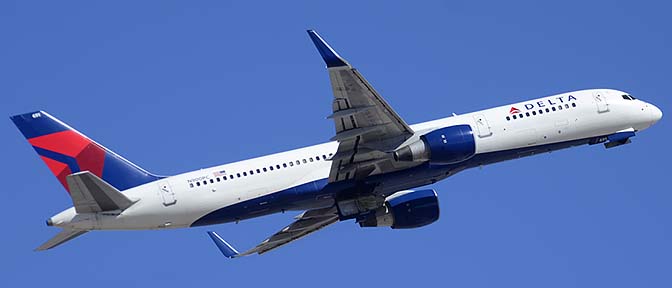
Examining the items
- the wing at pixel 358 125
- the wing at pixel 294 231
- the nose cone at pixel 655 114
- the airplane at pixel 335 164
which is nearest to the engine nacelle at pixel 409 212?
the airplane at pixel 335 164

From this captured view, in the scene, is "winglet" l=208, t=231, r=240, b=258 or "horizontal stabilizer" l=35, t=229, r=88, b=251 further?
"winglet" l=208, t=231, r=240, b=258

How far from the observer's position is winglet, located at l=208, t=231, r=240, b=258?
7238cm

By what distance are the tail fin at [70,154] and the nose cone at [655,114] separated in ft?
94.8

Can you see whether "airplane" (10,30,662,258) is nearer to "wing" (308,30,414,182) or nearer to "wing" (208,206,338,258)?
"wing" (308,30,414,182)

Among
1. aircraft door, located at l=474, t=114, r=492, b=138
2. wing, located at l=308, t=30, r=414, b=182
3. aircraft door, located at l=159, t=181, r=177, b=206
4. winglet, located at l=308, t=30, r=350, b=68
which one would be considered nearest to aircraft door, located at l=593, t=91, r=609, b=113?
aircraft door, located at l=474, t=114, r=492, b=138

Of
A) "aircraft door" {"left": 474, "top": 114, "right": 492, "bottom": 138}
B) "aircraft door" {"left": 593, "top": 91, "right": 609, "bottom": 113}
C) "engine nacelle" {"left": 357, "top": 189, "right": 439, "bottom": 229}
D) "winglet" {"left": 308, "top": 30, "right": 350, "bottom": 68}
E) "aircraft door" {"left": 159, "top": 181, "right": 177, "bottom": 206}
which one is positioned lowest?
"engine nacelle" {"left": 357, "top": 189, "right": 439, "bottom": 229}

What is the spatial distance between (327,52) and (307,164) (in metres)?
10.6

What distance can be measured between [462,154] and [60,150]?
2087 cm

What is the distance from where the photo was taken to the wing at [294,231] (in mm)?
72125

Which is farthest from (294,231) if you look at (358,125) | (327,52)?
(327,52)

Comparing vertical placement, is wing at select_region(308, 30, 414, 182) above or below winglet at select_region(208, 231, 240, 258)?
above

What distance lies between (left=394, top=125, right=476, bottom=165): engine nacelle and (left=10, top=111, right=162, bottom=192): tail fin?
13.4m

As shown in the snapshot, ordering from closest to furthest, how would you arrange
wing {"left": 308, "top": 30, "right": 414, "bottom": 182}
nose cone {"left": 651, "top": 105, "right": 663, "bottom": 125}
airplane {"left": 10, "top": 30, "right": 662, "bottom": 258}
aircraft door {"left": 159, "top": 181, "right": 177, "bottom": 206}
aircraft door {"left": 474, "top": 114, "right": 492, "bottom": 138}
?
1. wing {"left": 308, "top": 30, "right": 414, "bottom": 182}
2. airplane {"left": 10, "top": 30, "right": 662, "bottom": 258}
3. aircraft door {"left": 159, "top": 181, "right": 177, "bottom": 206}
4. aircraft door {"left": 474, "top": 114, "right": 492, "bottom": 138}
5. nose cone {"left": 651, "top": 105, "right": 663, "bottom": 125}

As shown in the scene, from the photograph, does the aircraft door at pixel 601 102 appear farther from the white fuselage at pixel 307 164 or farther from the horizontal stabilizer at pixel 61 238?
the horizontal stabilizer at pixel 61 238
